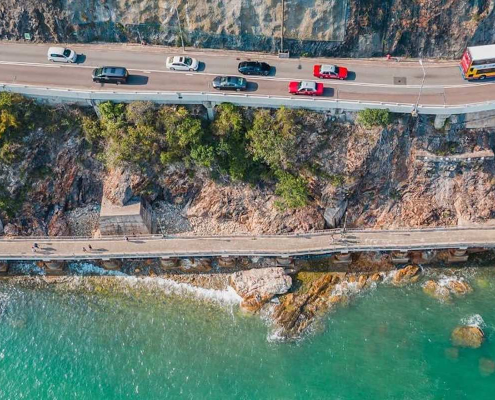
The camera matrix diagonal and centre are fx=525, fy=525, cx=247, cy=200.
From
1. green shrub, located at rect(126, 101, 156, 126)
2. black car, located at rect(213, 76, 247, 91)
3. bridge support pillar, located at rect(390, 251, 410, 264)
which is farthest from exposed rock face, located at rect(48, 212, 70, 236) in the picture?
bridge support pillar, located at rect(390, 251, 410, 264)

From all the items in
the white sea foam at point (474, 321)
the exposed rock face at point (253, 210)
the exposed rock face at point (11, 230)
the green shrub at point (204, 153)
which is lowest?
the white sea foam at point (474, 321)

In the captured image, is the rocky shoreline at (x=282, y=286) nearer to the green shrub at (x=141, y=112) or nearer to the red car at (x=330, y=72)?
the green shrub at (x=141, y=112)

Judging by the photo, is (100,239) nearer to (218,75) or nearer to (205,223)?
(205,223)

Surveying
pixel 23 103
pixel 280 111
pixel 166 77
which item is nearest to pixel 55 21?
pixel 23 103

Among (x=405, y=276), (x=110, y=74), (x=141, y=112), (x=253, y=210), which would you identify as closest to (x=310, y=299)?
(x=405, y=276)

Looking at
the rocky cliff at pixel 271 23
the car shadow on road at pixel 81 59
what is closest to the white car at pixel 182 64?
the rocky cliff at pixel 271 23

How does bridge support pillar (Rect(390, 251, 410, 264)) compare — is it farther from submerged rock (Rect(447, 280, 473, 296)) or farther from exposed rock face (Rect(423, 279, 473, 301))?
submerged rock (Rect(447, 280, 473, 296))

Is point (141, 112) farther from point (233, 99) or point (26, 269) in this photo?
point (26, 269)
